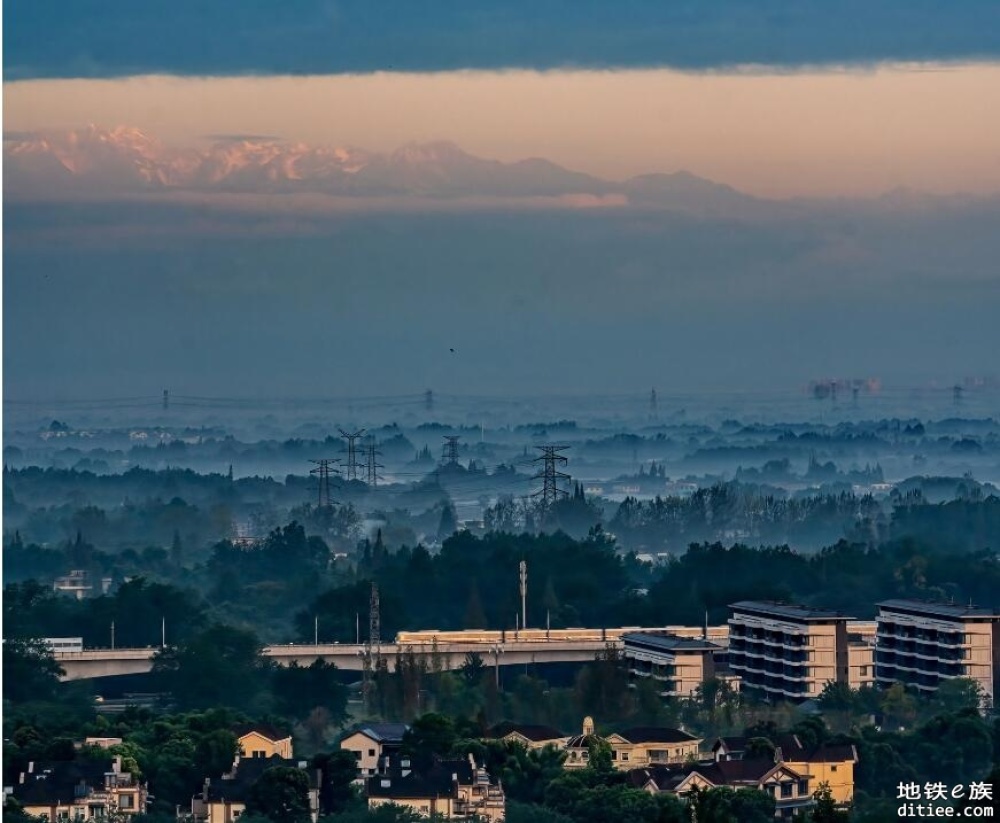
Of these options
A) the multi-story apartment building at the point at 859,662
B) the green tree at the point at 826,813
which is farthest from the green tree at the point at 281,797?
the multi-story apartment building at the point at 859,662

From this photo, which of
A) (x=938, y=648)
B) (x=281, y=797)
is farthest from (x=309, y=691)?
(x=281, y=797)

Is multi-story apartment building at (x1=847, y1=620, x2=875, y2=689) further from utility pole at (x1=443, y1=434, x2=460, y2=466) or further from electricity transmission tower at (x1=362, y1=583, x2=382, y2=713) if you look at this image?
utility pole at (x1=443, y1=434, x2=460, y2=466)

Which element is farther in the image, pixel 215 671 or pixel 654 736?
pixel 215 671

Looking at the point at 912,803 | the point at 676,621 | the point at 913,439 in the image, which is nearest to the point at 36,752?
the point at 912,803

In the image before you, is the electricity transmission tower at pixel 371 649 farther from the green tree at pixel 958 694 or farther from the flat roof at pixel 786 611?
the green tree at pixel 958 694

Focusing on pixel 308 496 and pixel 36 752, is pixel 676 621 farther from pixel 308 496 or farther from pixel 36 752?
pixel 308 496

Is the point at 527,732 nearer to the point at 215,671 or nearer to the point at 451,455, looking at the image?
the point at 215,671
